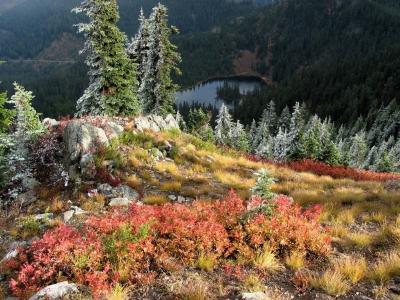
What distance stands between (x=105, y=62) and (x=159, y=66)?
24.4 ft

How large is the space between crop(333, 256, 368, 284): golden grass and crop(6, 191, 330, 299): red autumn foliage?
84 cm

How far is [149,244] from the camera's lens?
7699 millimetres

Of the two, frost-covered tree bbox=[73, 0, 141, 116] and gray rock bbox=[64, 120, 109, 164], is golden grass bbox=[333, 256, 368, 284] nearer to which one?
gray rock bbox=[64, 120, 109, 164]

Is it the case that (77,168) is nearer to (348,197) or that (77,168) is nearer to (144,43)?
(348,197)

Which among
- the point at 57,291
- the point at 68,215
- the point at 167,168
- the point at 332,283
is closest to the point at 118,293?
the point at 57,291

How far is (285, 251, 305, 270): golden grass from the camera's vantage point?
25.5ft

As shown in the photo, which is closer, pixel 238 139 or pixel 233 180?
pixel 233 180

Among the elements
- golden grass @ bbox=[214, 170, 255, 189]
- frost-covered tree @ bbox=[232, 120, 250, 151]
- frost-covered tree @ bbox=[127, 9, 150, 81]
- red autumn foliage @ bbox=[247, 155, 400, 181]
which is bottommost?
frost-covered tree @ bbox=[232, 120, 250, 151]

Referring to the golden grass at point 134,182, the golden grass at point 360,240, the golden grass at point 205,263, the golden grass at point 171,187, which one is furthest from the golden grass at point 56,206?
the golden grass at point 360,240

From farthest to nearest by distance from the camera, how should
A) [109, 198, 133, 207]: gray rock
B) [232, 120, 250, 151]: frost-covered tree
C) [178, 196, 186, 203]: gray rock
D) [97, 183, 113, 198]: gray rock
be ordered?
[232, 120, 250, 151]: frost-covered tree → [97, 183, 113, 198]: gray rock → [178, 196, 186, 203]: gray rock → [109, 198, 133, 207]: gray rock

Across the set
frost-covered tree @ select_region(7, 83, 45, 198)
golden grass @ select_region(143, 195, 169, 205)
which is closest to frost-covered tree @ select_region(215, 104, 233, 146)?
frost-covered tree @ select_region(7, 83, 45, 198)

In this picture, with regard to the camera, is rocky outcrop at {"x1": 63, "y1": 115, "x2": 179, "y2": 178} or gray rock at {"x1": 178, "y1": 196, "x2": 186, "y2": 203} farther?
rocky outcrop at {"x1": 63, "y1": 115, "x2": 179, "y2": 178}

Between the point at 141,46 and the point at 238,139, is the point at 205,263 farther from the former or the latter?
the point at 238,139

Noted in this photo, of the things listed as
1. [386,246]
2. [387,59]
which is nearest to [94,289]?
[386,246]
